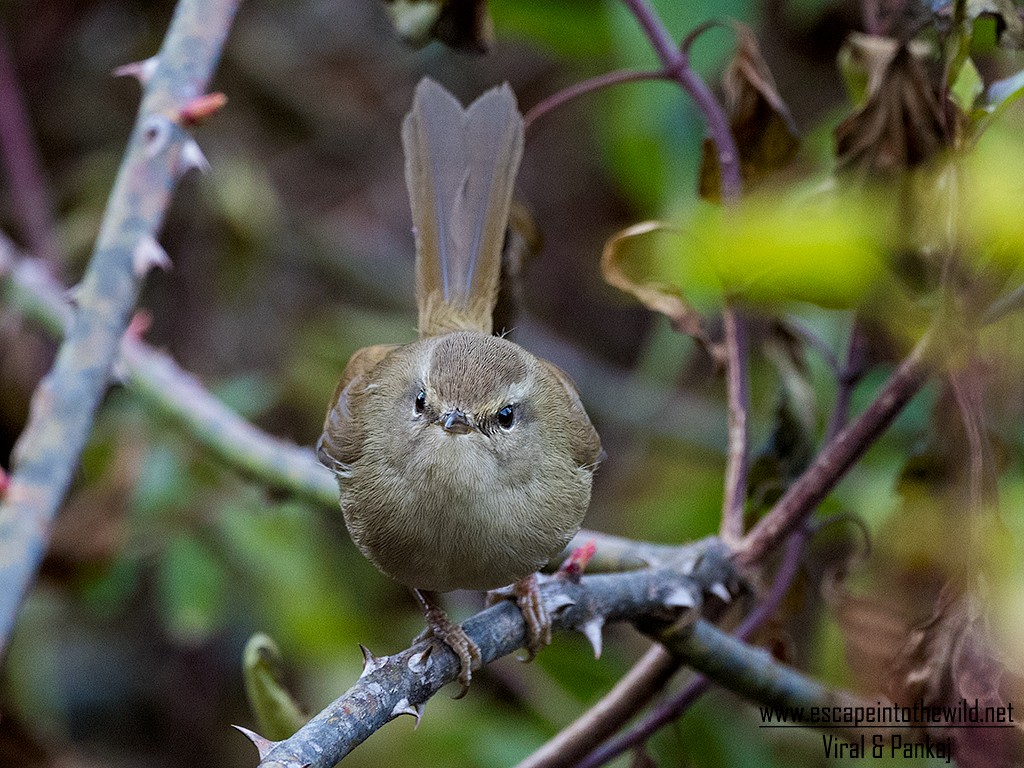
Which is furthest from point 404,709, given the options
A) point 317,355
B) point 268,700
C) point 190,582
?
point 317,355

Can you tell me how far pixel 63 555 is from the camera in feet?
11.1

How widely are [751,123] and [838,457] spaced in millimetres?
787

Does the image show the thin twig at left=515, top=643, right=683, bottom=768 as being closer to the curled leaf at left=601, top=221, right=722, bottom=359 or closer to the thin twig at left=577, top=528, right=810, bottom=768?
the thin twig at left=577, top=528, right=810, bottom=768

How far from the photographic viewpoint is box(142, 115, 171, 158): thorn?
230cm

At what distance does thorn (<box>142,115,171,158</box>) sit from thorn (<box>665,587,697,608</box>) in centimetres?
128

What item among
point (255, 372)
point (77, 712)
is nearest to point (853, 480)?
point (255, 372)

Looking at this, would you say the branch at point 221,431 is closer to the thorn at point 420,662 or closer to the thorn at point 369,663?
the thorn at point 420,662

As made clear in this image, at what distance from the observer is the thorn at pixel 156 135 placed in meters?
2.30

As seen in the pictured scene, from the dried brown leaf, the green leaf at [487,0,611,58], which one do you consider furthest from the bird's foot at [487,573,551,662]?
the green leaf at [487,0,611,58]

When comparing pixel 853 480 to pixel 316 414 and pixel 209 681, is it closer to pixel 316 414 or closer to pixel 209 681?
pixel 316 414

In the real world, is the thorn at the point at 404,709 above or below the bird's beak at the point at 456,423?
below

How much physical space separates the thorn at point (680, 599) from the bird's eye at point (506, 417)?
53 cm

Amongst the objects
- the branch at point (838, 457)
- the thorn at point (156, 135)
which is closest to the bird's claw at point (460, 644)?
the branch at point (838, 457)

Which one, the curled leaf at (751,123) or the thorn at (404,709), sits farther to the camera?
the curled leaf at (751,123)
